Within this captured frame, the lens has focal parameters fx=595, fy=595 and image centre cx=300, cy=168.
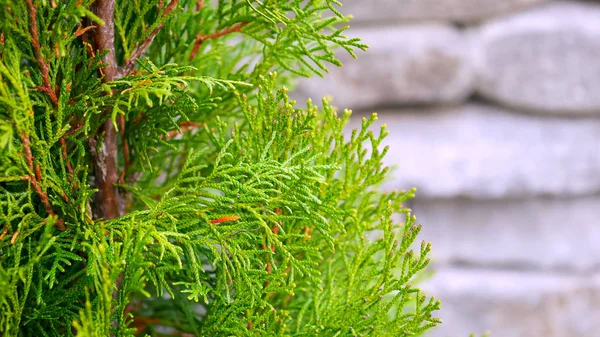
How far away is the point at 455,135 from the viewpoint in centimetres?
163

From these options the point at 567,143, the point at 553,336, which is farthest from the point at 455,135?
the point at 553,336

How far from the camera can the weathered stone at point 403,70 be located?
5.12 ft

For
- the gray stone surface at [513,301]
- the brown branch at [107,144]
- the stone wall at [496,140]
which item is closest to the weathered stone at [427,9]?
the stone wall at [496,140]

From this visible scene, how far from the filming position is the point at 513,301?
5.50ft

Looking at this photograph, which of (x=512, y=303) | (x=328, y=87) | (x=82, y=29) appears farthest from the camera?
(x=512, y=303)

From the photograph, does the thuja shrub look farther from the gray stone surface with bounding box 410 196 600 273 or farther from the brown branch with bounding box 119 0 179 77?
the gray stone surface with bounding box 410 196 600 273

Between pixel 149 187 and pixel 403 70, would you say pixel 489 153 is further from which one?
pixel 149 187

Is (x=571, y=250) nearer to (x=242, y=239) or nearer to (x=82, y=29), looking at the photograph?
(x=242, y=239)

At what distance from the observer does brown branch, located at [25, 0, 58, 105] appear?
0.47 m

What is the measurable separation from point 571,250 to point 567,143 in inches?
12.1

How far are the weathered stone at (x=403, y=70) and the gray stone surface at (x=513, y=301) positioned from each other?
522 mm

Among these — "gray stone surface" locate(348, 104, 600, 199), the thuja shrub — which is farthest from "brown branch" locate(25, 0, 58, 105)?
"gray stone surface" locate(348, 104, 600, 199)

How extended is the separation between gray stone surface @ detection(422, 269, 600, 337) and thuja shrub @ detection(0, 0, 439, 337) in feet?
3.68

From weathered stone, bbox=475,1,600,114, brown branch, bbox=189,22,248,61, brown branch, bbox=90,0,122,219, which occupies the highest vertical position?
weathered stone, bbox=475,1,600,114
